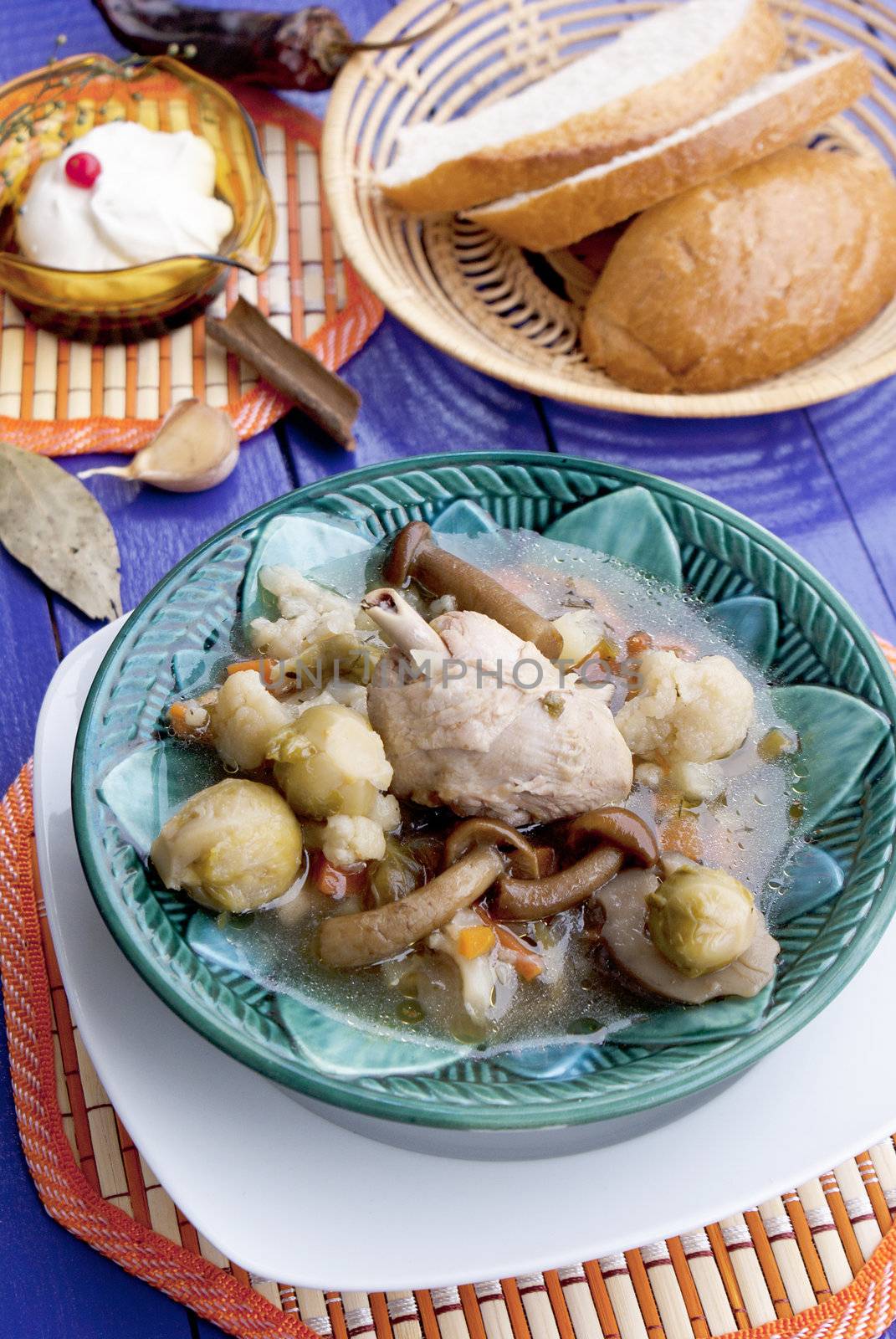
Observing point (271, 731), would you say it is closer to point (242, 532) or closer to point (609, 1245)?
point (242, 532)

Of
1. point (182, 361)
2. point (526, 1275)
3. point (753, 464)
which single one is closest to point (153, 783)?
point (526, 1275)

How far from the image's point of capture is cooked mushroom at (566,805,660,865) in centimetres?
182

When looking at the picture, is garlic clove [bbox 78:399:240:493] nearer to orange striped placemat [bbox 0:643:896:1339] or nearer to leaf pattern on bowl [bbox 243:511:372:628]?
leaf pattern on bowl [bbox 243:511:372:628]

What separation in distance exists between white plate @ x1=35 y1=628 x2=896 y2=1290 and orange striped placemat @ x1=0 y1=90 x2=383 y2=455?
148 centimetres

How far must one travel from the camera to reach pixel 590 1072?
1.66m

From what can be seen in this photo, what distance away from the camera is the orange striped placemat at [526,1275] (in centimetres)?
189

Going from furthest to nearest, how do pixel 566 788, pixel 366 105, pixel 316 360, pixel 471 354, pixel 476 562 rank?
pixel 366 105
pixel 316 360
pixel 471 354
pixel 476 562
pixel 566 788

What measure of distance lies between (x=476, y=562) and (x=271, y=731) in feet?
1.89

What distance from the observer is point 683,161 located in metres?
2.77

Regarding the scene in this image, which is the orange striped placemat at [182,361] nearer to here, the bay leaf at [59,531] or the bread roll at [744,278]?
the bay leaf at [59,531]

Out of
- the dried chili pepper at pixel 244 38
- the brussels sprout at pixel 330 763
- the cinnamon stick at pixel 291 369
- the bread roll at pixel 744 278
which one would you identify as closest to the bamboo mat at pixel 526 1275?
the brussels sprout at pixel 330 763

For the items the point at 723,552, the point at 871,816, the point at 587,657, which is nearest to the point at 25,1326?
the point at 587,657

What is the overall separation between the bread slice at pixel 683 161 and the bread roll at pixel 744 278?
58mm

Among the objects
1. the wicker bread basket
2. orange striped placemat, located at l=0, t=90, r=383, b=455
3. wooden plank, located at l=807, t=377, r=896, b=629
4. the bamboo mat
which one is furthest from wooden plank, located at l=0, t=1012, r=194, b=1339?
wooden plank, located at l=807, t=377, r=896, b=629
